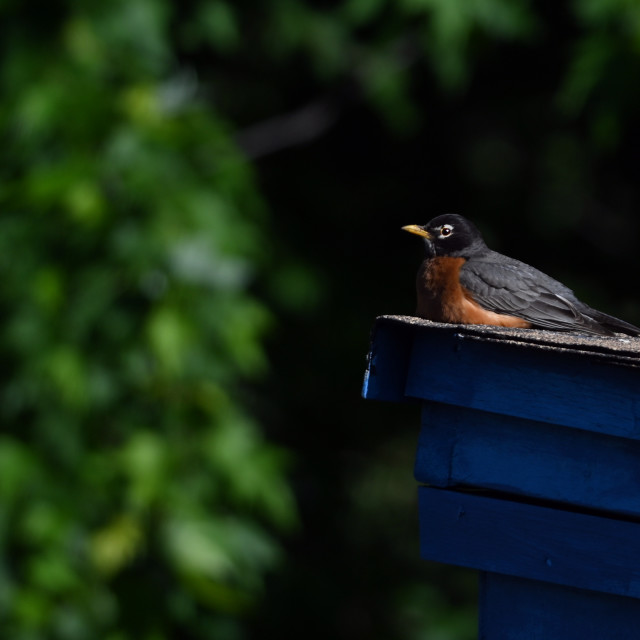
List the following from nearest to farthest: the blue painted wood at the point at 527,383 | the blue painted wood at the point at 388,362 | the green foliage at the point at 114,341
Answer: the blue painted wood at the point at 527,383
the blue painted wood at the point at 388,362
the green foliage at the point at 114,341

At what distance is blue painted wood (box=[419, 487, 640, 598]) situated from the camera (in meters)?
2.90

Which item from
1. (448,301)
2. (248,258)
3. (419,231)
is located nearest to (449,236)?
(419,231)

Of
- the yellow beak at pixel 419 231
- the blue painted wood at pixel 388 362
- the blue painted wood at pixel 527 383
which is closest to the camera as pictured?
the blue painted wood at pixel 527 383

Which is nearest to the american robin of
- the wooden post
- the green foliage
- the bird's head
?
the bird's head

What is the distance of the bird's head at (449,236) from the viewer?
4.28 metres

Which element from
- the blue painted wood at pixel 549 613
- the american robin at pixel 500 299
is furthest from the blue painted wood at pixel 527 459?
the american robin at pixel 500 299

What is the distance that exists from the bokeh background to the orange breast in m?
1.49

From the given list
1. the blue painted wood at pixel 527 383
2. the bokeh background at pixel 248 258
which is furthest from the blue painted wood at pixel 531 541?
the bokeh background at pixel 248 258

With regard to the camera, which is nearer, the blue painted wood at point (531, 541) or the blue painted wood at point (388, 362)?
the blue painted wood at point (531, 541)

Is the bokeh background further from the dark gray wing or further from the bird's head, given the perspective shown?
the dark gray wing

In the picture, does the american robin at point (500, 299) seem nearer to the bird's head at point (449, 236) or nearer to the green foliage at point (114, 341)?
the bird's head at point (449, 236)

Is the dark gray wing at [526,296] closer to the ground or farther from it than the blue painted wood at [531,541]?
farther from it

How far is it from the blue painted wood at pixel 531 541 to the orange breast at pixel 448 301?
0.75m

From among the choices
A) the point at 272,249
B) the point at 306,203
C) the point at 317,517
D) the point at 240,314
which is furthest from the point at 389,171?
the point at 240,314
